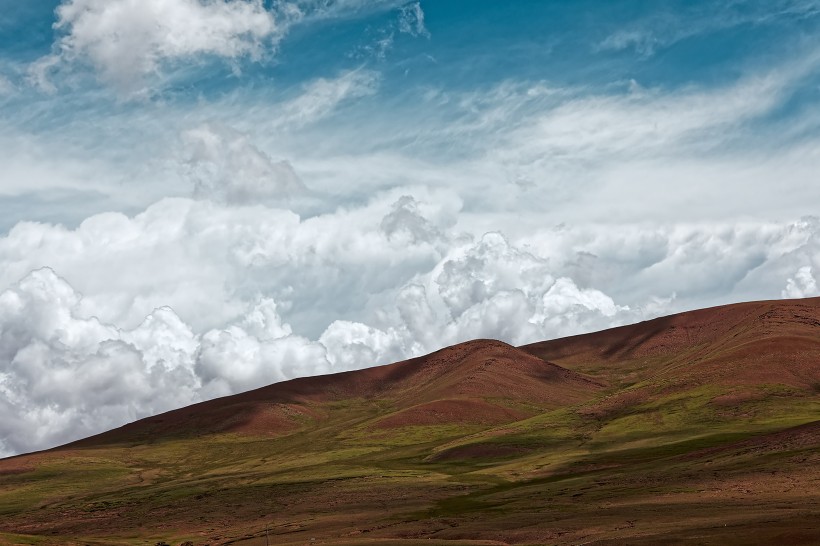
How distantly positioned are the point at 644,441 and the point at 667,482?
193ft

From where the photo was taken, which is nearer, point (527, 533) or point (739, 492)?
point (527, 533)

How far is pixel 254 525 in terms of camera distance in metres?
124

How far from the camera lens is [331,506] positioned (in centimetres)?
13375

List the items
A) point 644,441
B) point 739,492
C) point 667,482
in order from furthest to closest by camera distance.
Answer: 1. point 644,441
2. point 667,482
3. point 739,492

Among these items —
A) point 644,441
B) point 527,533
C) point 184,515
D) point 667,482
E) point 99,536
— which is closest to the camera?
point 527,533

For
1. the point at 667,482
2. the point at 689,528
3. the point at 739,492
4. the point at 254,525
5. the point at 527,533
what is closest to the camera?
the point at 689,528

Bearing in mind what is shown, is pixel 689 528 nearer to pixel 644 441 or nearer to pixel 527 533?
pixel 527 533

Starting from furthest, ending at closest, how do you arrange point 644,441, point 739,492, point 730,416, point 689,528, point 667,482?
1. point 730,416
2. point 644,441
3. point 667,482
4. point 739,492
5. point 689,528

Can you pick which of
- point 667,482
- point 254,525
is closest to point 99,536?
point 254,525

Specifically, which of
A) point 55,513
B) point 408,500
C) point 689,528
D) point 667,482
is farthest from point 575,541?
point 55,513

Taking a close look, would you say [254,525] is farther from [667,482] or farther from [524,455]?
[524,455]

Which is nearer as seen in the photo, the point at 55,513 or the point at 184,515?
the point at 184,515

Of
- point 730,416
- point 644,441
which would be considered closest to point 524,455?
point 644,441

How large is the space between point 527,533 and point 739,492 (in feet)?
89.1
